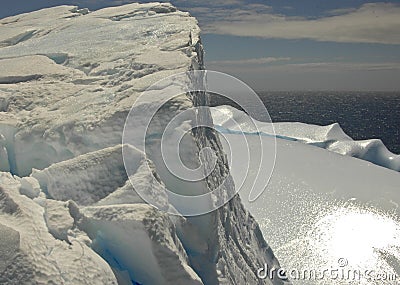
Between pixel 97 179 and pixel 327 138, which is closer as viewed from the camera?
pixel 97 179

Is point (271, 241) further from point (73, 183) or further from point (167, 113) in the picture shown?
point (73, 183)

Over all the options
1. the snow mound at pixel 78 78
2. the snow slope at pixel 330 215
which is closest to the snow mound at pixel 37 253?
the snow mound at pixel 78 78

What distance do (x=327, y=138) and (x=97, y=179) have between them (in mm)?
13513

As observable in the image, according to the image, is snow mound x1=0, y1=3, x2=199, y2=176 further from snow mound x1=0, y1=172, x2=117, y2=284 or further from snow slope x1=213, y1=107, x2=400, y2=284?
snow slope x1=213, y1=107, x2=400, y2=284

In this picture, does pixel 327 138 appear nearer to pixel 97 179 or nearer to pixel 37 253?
pixel 97 179

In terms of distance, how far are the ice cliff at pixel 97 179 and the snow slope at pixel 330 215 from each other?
237 centimetres

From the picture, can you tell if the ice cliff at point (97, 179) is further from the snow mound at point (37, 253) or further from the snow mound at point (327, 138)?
the snow mound at point (327, 138)

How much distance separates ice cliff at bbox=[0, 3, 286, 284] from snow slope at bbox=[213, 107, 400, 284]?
7.76 feet

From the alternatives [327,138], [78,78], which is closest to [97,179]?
[78,78]

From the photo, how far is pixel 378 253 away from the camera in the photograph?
710 centimetres

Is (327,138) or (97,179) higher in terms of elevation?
(97,179)

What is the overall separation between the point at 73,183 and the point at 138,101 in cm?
86

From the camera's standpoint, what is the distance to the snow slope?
22.0 feet

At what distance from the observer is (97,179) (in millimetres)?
2477
